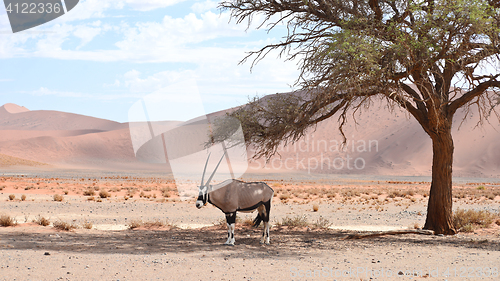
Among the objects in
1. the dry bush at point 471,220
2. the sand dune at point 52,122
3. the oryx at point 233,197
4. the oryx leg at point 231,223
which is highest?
the sand dune at point 52,122

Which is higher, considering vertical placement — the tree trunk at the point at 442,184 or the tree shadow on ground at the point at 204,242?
the tree trunk at the point at 442,184

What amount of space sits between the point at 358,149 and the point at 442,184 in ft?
296

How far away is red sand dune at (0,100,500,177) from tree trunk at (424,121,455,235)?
6793 cm

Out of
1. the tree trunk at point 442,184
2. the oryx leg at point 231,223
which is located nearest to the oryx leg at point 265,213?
the oryx leg at point 231,223

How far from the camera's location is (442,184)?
1321cm

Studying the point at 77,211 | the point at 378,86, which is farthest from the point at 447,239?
the point at 77,211

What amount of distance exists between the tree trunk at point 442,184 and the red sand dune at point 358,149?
223 ft

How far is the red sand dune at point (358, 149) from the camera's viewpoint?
292 ft

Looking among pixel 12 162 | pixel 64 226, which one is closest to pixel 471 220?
pixel 64 226

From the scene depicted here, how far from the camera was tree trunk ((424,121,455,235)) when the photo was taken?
13117 millimetres

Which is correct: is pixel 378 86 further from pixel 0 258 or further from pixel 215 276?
pixel 0 258

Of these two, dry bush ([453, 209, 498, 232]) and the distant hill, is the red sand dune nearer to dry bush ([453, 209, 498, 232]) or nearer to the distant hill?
the distant hill

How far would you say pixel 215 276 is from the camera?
7.80 metres

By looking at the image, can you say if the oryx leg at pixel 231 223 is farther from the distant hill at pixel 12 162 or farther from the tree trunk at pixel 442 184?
the distant hill at pixel 12 162
